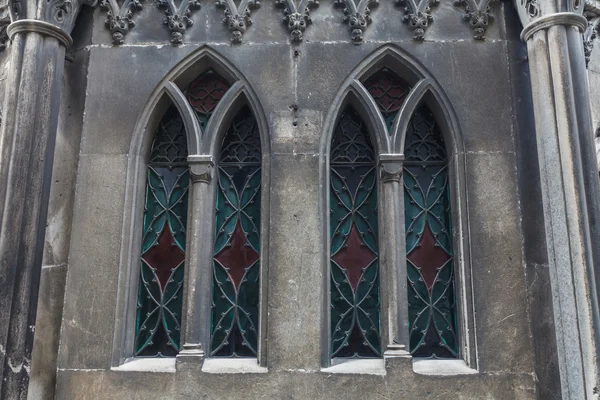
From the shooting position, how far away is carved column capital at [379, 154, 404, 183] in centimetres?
591

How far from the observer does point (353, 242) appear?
598 cm

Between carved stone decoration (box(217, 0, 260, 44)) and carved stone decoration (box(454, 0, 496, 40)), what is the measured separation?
220 cm

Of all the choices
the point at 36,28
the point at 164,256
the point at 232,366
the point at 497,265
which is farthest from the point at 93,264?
the point at 497,265

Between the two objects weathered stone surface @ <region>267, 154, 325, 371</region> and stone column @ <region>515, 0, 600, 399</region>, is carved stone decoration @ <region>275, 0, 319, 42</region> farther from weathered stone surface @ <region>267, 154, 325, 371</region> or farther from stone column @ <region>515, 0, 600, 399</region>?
stone column @ <region>515, 0, 600, 399</region>

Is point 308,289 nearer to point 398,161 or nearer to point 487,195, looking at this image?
point 398,161

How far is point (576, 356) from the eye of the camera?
15.6 ft

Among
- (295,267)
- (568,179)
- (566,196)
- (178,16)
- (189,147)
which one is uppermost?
(178,16)

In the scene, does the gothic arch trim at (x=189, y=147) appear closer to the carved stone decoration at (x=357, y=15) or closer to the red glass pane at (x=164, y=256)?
the red glass pane at (x=164, y=256)

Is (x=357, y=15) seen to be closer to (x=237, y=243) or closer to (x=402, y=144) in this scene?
(x=402, y=144)

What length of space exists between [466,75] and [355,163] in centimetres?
145

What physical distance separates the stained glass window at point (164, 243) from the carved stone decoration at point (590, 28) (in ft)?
14.2

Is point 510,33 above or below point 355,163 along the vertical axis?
above

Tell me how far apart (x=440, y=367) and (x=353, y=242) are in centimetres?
144

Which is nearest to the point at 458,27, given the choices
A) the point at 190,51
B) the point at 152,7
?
the point at 190,51
